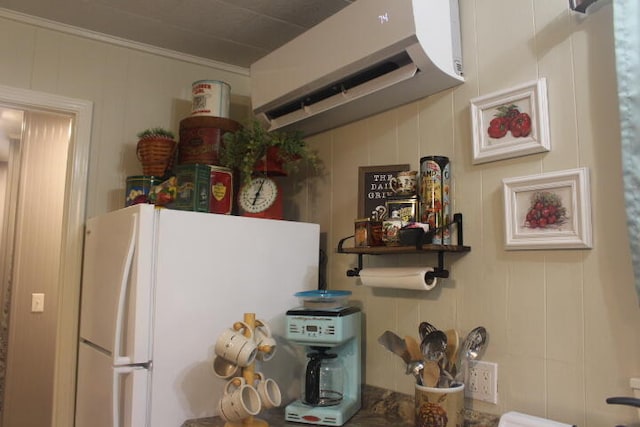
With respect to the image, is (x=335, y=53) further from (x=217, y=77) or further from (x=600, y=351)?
(x=600, y=351)

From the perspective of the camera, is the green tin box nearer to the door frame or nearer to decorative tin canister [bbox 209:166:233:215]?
decorative tin canister [bbox 209:166:233:215]

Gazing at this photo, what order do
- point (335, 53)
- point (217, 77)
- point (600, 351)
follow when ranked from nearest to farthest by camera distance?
point (600, 351) < point (335, 53) < point (217, 77)

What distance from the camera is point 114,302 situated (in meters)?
1.80

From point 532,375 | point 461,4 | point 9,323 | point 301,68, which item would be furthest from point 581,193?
point 9,323

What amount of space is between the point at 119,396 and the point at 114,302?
32 cm

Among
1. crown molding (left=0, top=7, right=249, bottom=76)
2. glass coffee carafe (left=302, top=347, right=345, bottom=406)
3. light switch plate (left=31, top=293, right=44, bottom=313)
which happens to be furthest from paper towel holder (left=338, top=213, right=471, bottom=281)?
light switch plate (left=31, top=293, right=44, bottom=313)

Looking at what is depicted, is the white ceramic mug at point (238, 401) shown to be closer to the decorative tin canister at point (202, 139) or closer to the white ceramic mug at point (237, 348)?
the white ceramic mug at point (237, 348)

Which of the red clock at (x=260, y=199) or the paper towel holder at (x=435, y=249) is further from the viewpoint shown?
the red clock at (x=260, y=199)

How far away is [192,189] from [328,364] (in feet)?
2.78

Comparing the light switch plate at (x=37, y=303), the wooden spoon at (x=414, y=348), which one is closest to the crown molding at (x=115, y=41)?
the light switch plate at (x=37, y=303)

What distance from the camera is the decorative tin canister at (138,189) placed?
214 centimetres

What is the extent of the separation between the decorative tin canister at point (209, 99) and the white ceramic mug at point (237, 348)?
1.11 meters

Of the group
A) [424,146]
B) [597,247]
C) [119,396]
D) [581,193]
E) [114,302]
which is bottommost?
[119,396]

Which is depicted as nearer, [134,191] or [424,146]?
[424,146]
